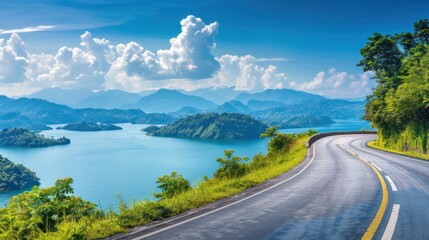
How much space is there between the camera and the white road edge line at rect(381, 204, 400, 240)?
637 centimetres

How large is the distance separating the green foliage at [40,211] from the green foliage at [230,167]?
9.61 metres

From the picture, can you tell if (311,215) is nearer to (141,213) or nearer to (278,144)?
(141,213)

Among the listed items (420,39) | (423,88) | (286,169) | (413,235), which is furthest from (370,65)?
(413,235)

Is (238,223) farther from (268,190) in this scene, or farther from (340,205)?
(268,190)

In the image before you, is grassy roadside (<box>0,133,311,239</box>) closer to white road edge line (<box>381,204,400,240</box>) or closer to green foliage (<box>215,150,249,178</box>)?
green foliage (<box>215,150,249,178</box>)

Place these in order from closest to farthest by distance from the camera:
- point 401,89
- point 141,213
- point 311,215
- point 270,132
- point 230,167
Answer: point 311,215 < point 141,213 < point 230,167 < point 270,132 < point 401,89

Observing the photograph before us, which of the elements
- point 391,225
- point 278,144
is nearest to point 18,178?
point 278,144

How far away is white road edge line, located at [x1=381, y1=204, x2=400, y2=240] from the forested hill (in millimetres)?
27025

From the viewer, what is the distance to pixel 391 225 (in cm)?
716

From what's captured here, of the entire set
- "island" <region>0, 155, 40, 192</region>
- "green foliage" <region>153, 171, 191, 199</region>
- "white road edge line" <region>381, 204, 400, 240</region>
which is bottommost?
"island" <region>0, 155, 40, 192</region>

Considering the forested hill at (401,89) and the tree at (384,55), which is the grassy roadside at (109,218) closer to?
the forested hill at (401,89)

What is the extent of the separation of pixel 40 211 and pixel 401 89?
38567 millimetres

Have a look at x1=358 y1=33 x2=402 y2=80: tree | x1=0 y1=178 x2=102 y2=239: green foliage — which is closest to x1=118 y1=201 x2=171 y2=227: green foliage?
x1=0 y1=178 x2=102 y2=239: green foliage

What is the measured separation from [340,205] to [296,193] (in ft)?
8.15
